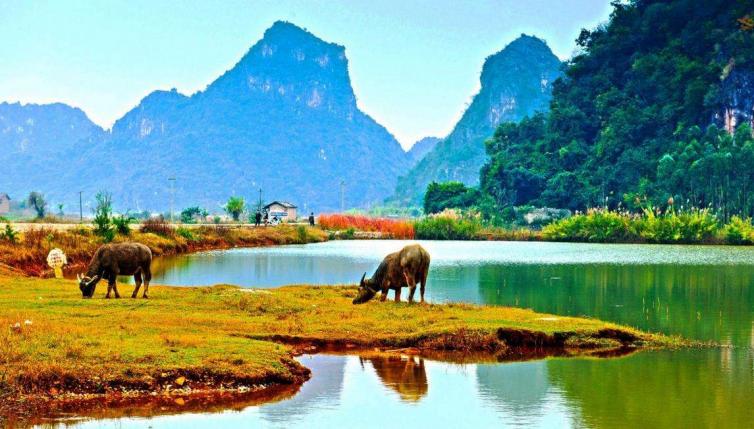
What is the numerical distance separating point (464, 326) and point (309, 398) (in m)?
5.78

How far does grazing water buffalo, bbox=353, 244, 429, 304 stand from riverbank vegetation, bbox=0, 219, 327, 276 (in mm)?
15591

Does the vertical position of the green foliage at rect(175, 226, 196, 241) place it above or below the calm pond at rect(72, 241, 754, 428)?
above

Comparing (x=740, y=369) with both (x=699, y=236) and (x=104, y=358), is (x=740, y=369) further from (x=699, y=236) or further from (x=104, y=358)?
(x=699, y=236)

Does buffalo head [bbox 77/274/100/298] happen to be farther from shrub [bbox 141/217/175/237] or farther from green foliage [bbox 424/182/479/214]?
green foliage [bbox 424/182/479/214]

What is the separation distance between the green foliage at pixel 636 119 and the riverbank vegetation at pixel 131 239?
3853 centimetres

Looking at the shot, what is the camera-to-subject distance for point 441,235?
283 feet

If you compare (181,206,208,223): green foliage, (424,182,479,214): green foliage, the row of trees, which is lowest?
(181,206,208,223): green foliage

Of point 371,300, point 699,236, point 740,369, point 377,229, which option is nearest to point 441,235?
point 377,229

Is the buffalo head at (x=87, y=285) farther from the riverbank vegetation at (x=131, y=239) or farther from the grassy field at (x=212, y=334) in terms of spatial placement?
the riverbank vegetation at (x=131, y=239)

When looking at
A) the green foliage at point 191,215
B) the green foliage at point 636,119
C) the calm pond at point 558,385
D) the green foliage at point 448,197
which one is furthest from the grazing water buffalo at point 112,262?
the green foliage at point 448,197

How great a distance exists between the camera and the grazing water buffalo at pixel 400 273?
2381cm

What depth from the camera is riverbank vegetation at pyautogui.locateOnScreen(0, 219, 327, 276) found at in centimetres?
3741

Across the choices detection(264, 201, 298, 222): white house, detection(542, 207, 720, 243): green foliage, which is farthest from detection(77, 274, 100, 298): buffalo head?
detection(264, 201, 298, 222): white house

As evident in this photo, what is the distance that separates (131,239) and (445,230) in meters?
40.2
